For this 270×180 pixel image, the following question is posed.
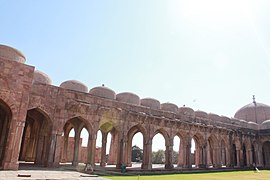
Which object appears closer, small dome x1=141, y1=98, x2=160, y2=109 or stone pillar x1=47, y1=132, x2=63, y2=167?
stone pillar x1=47, y1=132, x2=63, y2=167

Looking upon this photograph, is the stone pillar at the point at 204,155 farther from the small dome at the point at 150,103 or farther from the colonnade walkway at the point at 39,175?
the colonnade walkway at the point at 39,175

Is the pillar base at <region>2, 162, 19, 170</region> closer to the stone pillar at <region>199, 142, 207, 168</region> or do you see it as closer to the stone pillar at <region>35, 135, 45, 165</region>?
the stone pillar at <region>35, 135, 45, 165</region>

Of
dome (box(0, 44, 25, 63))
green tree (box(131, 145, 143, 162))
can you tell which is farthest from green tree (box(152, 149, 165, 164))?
dome (box(0, 44, 25, 63))

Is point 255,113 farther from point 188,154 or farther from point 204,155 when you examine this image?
point 188,154

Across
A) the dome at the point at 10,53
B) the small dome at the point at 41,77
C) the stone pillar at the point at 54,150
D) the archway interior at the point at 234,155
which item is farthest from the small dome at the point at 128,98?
the archway interior at the point at 234,155

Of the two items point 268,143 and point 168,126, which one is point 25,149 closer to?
point 168,126

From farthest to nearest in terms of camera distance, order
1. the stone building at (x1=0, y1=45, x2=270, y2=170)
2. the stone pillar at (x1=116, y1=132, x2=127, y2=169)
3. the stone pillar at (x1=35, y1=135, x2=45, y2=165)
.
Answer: the stone pillar at (x1=116, y1=132, x2=127, y2=169) < the stone pillar at (x1=35, y1=135, x2=45, y2=165) < the stone building at (x1=0, y1=45, x2=270, y2=170)

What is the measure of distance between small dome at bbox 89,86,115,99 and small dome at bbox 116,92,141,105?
1181mm

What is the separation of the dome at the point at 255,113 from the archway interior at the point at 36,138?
33590mm

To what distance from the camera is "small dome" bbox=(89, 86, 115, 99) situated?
76.7 ft

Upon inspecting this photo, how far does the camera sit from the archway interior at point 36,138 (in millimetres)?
18516

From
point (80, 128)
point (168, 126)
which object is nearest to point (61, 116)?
point (80, 128)

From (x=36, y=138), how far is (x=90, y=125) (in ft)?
21.3

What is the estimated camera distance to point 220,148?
2933 cm
